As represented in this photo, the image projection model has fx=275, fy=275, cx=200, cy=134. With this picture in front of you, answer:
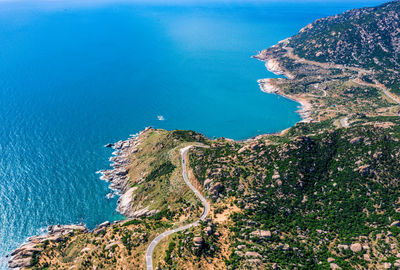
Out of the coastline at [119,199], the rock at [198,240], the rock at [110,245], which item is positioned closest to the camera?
the rock at [198,240]

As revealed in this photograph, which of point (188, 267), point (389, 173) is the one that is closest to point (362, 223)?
point (389, 173)

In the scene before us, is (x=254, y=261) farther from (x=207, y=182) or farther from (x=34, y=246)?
(x=34, y=246)

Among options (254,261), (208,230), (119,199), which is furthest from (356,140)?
(119,199)

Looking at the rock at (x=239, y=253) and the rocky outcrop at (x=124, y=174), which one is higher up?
the rocky outcrop at (x=124, y=174)

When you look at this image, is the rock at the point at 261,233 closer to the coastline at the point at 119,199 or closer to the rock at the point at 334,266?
the rock at the point at 334,266

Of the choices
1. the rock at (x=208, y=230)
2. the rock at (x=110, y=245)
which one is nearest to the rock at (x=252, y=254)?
the rock at (x=208, y=230)

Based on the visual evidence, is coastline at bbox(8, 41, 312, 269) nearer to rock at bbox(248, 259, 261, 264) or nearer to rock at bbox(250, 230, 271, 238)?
rock at bbox(250, 230, 271, 238)

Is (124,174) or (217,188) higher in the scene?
(124,174)

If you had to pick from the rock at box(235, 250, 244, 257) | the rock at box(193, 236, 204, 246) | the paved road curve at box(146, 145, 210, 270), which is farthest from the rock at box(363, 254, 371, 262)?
the paved road curve at box(146, 145, 210, 270)

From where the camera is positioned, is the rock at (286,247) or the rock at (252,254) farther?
the rock at (286,247)

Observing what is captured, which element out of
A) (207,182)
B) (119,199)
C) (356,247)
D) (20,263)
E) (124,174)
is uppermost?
(124,174)

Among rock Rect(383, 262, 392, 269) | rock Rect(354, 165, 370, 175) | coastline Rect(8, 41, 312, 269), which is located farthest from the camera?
rock Rect(354, 165, 370, 175)

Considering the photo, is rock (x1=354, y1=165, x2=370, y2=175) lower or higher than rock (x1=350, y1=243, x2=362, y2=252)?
higher

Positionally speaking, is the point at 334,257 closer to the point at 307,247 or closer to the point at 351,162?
the point at 307,247
